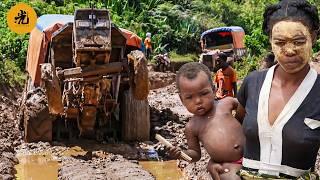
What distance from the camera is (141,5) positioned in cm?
2595

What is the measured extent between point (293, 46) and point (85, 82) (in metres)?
6.32

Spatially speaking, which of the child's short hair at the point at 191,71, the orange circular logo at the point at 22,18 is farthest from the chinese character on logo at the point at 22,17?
the child's short hair at the point at 191,71

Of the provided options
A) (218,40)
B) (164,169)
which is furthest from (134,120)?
(218,40)

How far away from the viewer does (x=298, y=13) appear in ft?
8.17

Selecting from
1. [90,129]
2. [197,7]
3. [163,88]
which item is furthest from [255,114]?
[197,7]

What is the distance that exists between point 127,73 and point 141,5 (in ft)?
56.9

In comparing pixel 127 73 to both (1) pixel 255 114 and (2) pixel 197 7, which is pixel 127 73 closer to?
(1) pixel 255 114

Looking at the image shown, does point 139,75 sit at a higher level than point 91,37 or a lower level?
lower

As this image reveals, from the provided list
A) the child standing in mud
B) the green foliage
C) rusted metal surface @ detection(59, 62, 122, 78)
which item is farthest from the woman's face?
the green foliage

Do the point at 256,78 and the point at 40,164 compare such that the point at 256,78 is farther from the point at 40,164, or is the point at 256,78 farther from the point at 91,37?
the point at 40,164

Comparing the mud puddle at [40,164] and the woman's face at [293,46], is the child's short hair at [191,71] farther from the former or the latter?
the mud puddle at [40,164]

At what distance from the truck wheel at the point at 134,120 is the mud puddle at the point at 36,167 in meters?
1.53

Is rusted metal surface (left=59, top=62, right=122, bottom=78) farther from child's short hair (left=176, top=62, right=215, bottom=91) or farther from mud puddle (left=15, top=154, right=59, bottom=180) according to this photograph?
child's short hair (left=176, top=62, right=215, bottom=91)

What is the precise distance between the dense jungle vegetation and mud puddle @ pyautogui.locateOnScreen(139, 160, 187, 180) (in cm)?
766
